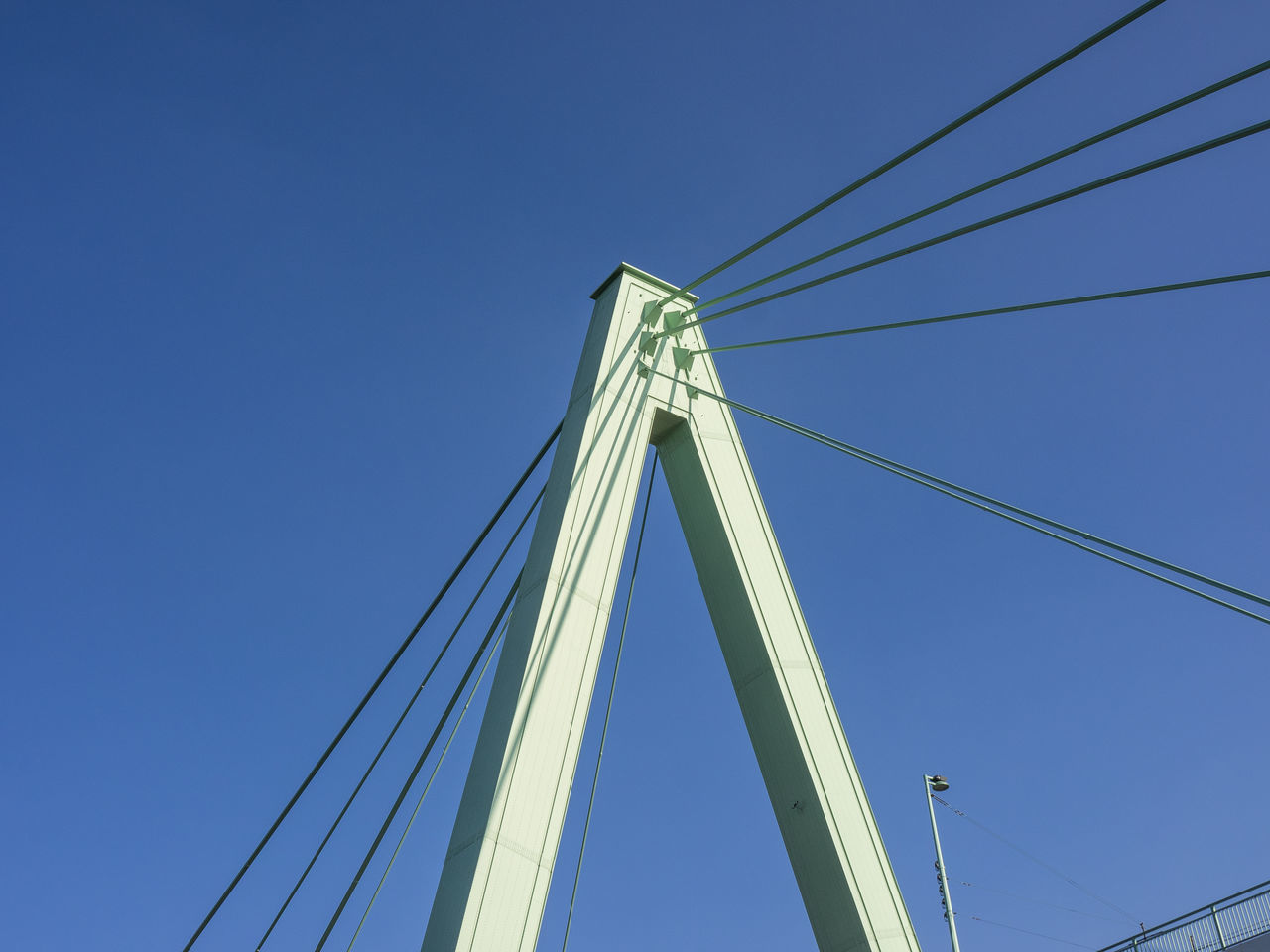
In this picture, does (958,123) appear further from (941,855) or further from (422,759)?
(941,855)

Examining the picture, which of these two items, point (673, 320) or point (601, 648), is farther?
point (673, 320)

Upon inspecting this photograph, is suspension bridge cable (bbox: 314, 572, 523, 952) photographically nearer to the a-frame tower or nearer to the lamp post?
the a-frame tower

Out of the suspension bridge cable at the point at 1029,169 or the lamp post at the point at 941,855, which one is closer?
the suspension bridge cable at the point at 1029,169

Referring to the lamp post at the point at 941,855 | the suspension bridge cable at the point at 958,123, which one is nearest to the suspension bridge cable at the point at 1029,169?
the suspension bridge cable at the point at 958,123

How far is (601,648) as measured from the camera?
26.7ft

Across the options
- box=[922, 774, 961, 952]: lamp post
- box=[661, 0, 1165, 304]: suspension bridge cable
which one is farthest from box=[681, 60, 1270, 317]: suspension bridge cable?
box=[922, 774, 961, 952]: lamp post

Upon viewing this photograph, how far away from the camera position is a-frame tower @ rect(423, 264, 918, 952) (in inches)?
274

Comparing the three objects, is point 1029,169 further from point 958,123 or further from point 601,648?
point 601,648

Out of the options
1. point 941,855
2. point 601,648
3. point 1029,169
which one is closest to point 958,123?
point 1029,169

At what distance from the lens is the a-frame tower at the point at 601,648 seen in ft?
22.9

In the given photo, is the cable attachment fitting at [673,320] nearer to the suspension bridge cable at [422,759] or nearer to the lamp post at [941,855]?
the suspension bridge cable at [422,759]

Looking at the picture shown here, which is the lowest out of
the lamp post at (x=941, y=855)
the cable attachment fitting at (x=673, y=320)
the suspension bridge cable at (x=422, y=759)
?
the suspension bridge cable at (x=422, y=759)

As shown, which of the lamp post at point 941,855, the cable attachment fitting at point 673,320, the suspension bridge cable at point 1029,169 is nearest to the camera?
the suspension bridge cable at point 1029,169

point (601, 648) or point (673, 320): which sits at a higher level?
point (673, 320)
